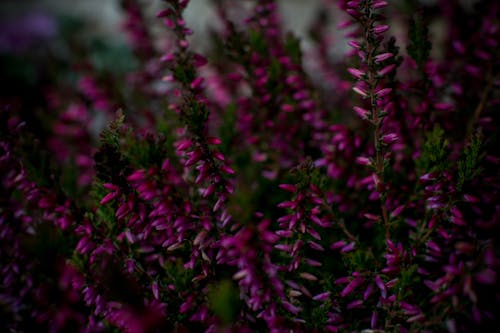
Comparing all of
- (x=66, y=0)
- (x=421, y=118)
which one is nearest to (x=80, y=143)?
(x=421, y=118)

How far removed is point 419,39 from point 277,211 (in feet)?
2.76

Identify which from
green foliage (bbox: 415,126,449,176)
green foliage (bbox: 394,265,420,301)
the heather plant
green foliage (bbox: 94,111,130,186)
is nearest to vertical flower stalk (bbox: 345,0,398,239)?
the heather plant

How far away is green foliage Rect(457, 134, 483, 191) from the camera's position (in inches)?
39.7

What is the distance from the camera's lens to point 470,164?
1.02m

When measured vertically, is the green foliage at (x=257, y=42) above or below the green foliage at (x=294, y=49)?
above

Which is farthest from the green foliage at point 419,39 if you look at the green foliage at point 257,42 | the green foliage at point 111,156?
the green foliage at point 111,156

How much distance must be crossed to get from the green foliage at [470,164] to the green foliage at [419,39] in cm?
34

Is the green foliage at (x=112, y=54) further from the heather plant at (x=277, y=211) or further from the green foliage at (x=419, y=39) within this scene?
the green foliage at (x=419, y=39)

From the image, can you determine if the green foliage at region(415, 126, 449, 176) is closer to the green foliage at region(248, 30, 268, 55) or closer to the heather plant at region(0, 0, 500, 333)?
the heather plant at region(0, 0, 500, 333)

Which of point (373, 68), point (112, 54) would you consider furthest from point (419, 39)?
point (112, 54)

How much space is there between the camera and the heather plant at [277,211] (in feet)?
3.33

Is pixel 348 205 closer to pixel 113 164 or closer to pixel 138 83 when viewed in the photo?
pixel 113 164

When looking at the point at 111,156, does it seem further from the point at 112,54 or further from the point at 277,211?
the point at 112,54

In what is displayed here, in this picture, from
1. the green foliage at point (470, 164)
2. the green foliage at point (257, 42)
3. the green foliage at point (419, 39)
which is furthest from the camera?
the green foliage at point (257, 42)
